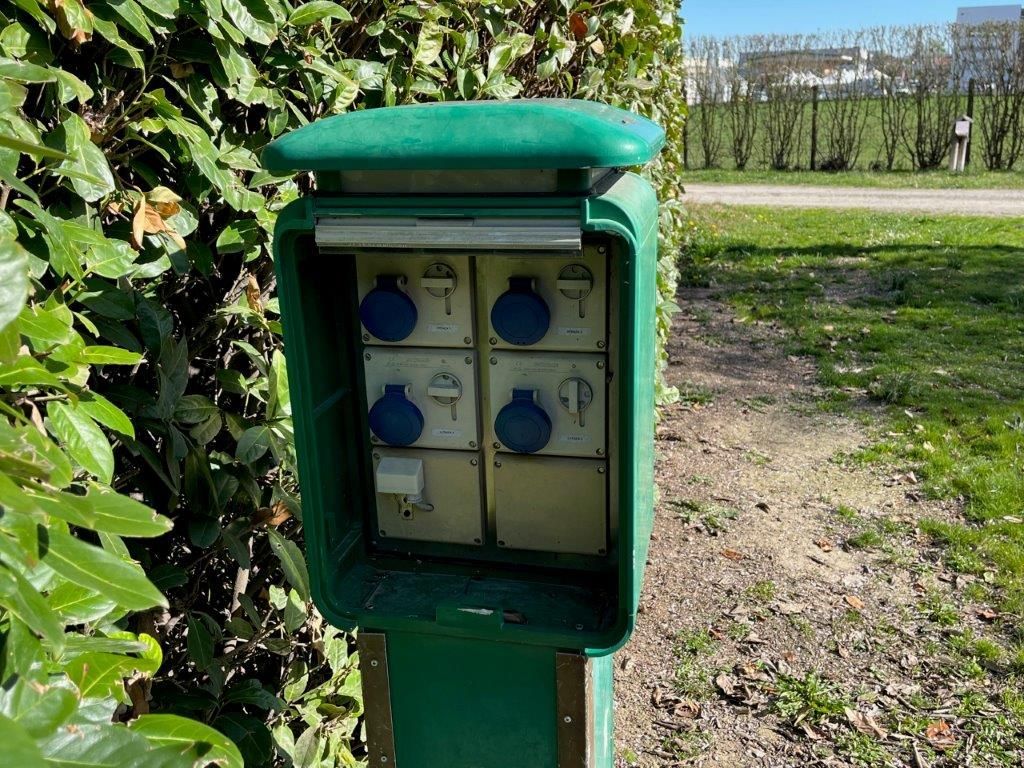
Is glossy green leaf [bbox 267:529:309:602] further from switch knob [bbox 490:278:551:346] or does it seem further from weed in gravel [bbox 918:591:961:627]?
weed in gravel [bbox 918:591:961:627]

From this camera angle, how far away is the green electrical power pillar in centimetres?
169

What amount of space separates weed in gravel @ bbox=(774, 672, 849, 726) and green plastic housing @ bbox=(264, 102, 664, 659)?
1.27 metres

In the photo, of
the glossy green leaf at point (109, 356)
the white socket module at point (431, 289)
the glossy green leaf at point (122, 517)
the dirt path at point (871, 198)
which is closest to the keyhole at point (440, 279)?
the white socket module at point (431, 289)

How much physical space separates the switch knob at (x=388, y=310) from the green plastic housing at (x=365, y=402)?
8 cm

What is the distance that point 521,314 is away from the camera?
1887mm

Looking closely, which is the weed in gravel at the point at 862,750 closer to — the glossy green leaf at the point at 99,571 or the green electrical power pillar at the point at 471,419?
the green electrical power pillar at the point at 471,419

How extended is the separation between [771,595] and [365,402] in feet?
7.63

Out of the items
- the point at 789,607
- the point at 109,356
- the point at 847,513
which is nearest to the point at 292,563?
the point at 109,356

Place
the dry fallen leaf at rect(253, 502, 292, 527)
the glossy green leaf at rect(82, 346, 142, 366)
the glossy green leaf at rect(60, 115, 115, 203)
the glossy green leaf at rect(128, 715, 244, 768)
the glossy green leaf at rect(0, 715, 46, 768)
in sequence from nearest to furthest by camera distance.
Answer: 1. the glossy green leaf at rect(0, 715, 46, 768)
2. the glossy green leaf at rect(128, 715, 244, 768)
3. the glossy green leaf at rect(82, 346, 142, 366)
4. the glossy green leaf at rect(60, 115, 115, 203)
5. the dry fallen leaf at rect(253, 502, 292, 527)

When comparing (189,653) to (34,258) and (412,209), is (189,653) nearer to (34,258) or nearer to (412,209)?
(34,258)

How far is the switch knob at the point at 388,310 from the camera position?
1.94m

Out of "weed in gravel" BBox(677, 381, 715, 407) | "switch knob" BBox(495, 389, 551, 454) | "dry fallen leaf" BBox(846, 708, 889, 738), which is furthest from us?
"weed in gravel" BBox(677, 381, 715, 407)

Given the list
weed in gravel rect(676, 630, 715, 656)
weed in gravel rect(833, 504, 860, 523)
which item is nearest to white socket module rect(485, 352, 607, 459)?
weed in gravel rect(676, 630, 715, 656)

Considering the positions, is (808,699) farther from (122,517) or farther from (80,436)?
(122,517)
